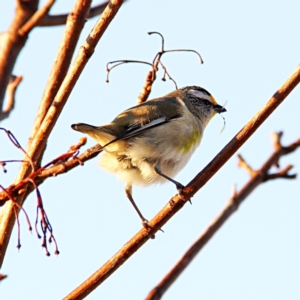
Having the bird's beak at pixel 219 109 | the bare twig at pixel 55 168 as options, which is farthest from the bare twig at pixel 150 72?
the bird's beak at pixel 219 109

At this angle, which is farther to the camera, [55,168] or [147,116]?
[147,116]

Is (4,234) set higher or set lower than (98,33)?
lower

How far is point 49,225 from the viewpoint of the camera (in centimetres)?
338

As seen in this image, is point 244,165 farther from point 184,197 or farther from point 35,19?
point 35,19

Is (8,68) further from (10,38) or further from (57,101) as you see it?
(57,101)

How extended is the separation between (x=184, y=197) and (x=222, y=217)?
1.11m

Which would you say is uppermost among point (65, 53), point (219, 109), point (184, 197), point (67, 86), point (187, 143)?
point (219, 109)

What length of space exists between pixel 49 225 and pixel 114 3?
128 cm

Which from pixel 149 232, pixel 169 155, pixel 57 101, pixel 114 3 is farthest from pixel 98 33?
pixel 169 155

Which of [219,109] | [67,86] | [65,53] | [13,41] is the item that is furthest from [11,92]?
[219,109]

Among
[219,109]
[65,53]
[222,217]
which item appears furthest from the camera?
[219,109]

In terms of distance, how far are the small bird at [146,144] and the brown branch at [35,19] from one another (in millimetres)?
1024

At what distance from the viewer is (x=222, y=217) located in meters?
4.37

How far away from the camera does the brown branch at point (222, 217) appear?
3.71 metres
